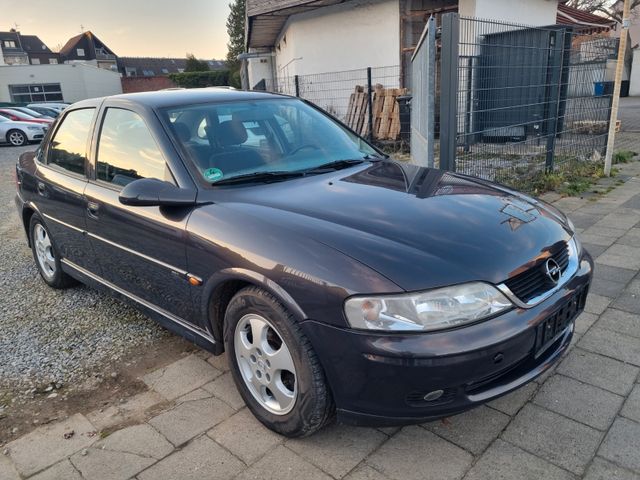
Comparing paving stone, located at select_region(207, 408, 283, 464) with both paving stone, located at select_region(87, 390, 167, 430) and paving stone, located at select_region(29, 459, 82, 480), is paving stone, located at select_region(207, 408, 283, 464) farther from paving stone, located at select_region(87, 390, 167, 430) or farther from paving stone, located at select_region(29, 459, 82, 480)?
paving stone, located at select_region(29, 459, 82, 480)

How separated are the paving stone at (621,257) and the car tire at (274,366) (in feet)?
10.9

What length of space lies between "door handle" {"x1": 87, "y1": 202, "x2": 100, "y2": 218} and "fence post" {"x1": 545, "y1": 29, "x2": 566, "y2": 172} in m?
5.97

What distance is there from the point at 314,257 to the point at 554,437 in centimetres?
141

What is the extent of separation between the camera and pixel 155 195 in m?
2.66

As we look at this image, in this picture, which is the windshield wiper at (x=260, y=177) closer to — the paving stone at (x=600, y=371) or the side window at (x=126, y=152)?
the side window at (x=126, y=152)

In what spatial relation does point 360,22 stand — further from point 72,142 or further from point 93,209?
point 93,209

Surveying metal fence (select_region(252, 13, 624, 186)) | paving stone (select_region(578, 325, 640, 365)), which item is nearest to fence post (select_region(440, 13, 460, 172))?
metal fence (select_region(252, 13, 624, 186))

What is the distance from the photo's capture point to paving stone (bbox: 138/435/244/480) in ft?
7.48

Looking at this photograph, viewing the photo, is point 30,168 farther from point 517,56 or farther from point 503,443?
point 517,56

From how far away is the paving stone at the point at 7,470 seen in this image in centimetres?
236

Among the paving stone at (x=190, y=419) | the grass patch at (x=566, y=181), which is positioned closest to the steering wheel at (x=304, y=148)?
the paving stone at (x=190, y=419)

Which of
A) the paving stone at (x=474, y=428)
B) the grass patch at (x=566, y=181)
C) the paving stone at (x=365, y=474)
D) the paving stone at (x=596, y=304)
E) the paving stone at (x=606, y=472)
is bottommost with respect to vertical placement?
the paving stone at (x=365, y=474)

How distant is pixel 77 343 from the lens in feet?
11.8

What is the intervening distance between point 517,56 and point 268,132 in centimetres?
485
